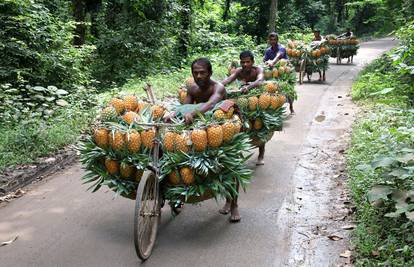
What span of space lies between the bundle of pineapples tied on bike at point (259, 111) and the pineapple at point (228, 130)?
1.88 metres

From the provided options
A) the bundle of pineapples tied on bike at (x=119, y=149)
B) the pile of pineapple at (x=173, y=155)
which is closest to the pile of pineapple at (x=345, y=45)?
the pile of pineapple at (x=173, y=155)

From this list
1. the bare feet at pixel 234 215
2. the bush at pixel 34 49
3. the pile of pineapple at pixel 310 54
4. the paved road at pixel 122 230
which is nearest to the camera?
the paved road at pixel 122 230

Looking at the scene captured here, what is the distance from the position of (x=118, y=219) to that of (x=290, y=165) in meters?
3.24

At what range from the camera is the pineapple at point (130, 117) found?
4789 millimetres

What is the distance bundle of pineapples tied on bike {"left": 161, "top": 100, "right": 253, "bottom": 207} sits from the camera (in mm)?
4539

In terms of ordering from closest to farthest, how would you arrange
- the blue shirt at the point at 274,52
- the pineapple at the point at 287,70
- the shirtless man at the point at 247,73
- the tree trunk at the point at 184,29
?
the shirtless man at the point at 247,73 < the pineapple at the point at 287,70 < the blue shirt at the point at 274,52 < the tree trunk at the point at 184,29

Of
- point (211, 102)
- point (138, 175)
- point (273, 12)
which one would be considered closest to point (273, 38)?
point (211, 102)

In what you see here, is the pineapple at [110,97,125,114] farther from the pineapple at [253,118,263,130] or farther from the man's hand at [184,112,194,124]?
the pineapple at [253,118,263,130]

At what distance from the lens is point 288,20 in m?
28.0

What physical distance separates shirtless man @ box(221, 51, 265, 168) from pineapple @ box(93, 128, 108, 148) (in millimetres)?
3008

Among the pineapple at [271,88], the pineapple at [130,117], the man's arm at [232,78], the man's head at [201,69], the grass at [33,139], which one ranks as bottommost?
the grass at [33,139]

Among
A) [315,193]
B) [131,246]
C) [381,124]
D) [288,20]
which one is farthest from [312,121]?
[288,20]

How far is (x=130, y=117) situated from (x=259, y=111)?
2.51 metres

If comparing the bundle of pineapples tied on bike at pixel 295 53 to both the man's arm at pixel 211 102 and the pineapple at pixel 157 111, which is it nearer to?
the man's arm at pixel 211 102
